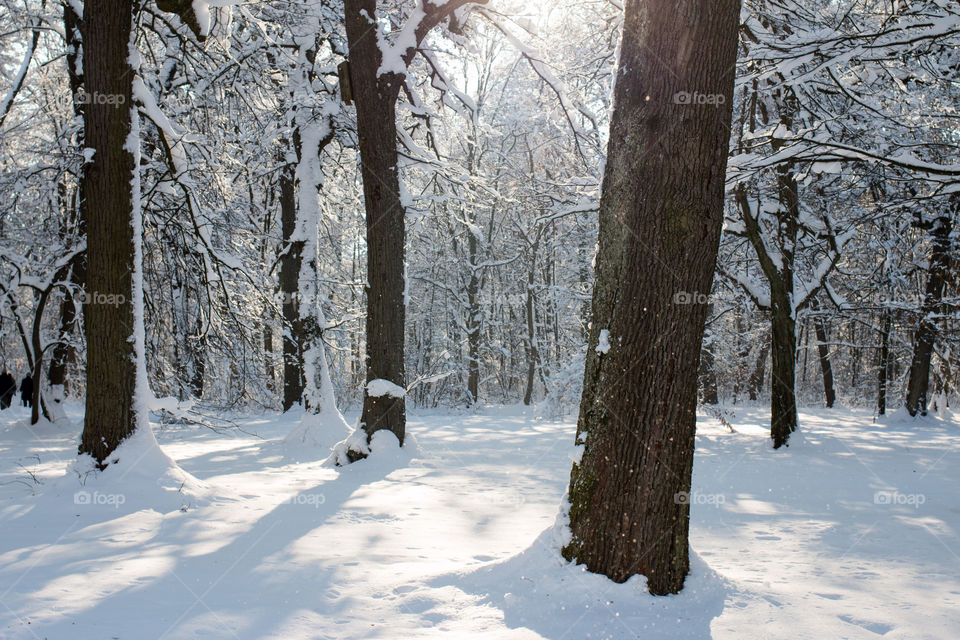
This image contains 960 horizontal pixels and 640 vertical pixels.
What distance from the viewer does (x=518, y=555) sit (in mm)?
3814

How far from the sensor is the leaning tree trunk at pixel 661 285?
3.40 meters

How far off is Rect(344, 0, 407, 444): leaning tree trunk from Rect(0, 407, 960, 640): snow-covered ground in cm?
121

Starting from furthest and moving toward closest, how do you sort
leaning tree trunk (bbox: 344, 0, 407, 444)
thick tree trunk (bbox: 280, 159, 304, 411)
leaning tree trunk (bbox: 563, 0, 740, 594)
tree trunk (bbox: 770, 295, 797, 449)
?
thick tree trunk (bbox: 280, 159, 304, 411) < tree trunk (bbox: 770, 295, 797, 449) < leaning tree trunk (bbox: 344, 0, 407, 444) < leaning tree trunk (bbox: 563, 0, 740, 594)

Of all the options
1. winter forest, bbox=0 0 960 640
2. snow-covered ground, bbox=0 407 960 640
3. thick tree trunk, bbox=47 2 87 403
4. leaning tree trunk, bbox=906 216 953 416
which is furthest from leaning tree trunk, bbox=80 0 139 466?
leaning tree trunk, bbox=906 216 953 416

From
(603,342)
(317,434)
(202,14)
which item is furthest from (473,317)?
(603,342)

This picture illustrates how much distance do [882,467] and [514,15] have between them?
8.47 m

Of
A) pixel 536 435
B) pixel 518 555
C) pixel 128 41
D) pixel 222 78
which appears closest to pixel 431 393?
pixel 536 435

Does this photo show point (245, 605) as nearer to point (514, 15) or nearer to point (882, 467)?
point (514, 15)

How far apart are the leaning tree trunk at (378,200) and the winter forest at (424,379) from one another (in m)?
0.04

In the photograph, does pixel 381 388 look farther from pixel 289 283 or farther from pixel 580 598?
pixel 289 283

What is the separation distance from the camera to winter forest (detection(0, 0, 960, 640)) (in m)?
3.41

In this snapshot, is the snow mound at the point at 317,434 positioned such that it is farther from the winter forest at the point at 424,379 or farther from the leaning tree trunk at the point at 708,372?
the leaning tree trunk at the point at 708,372

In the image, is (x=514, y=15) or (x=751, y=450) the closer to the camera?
(x=514, y=15)

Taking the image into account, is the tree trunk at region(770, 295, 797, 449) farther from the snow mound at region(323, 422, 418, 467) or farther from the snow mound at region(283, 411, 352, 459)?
the snow mound at region(283, 411, 352, 459)
